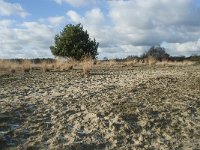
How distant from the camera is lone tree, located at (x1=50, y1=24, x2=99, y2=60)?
115ft

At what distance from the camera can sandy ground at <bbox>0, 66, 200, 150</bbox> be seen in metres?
6.62

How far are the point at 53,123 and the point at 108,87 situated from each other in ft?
13.0

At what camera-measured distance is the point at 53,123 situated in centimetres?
727

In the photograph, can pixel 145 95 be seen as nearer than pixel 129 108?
No

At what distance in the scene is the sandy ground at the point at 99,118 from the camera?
6.62m

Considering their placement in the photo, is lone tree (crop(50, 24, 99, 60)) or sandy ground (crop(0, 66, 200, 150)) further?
lone tree (crop(50, 24, 99, 60))

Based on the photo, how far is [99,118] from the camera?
7.60 metres

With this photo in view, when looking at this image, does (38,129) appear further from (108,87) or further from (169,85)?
(169,85)

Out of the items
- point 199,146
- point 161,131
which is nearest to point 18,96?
point 161,131

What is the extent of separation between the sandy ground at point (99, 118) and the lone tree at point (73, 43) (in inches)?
964

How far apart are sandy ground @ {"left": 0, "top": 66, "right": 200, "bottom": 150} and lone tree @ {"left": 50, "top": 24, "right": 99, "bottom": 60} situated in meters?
24.5

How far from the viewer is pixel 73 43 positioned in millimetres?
35125

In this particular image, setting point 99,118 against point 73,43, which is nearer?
point 99,118

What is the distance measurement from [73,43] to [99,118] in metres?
27.8
